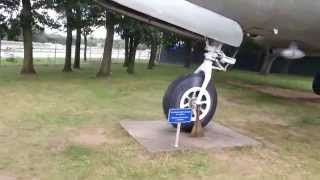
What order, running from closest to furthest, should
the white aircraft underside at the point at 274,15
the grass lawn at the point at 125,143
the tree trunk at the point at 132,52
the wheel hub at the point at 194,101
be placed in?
the grass lawn at the point at 125,143, the wheel hub at the point at 194,101, the white aircraft underside at the point at 274,15, the tree trunk at the point at 132,52

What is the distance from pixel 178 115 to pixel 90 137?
160 cm

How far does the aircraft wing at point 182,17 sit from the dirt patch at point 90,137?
1981 millimetres

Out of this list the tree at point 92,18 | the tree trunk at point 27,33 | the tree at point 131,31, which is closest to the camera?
the tree trunk at point 27,33

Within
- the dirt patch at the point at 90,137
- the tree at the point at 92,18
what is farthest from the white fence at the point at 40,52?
the dirt patch at the point at 90,137

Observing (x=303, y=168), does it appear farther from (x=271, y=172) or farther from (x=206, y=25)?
(x=206, y=25)

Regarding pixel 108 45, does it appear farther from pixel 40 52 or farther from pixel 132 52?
pixel 40 52

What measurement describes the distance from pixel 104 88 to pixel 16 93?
304 centimetres

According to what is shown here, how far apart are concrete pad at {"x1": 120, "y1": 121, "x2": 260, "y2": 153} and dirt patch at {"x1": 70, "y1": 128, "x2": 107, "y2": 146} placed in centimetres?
47

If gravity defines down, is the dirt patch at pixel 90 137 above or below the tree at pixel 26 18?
below

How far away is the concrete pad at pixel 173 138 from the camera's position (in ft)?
23.9

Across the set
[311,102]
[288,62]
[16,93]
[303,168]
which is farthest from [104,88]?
[288,62]

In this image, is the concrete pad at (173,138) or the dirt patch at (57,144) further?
the concrete pad at (173,138)

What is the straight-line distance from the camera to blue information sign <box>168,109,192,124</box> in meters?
7.02

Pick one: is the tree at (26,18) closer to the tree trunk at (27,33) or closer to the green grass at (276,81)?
the tree trunk at (27,33)
